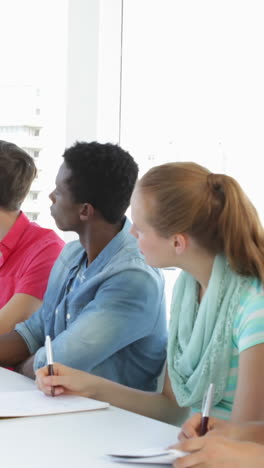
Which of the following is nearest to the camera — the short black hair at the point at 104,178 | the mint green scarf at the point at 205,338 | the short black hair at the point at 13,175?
the mint green scarf at the point at 205,338

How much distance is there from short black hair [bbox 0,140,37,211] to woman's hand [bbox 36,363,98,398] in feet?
3.94

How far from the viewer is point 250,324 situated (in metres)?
1.55

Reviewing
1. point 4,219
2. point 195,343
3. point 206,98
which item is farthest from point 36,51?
point 195,343

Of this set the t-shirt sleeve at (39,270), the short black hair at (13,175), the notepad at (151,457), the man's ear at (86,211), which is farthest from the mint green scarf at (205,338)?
the short black hair at (13,175)

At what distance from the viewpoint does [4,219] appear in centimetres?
279

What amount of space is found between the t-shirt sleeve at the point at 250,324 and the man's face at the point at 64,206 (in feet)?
2.60

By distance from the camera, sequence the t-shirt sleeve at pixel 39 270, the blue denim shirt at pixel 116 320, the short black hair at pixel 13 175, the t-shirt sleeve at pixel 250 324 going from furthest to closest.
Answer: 1. the short black hair at pixel 13 175
2. the t-shirt sleeve at pixel 39 270
3. the blue denim shirt at pixel 116 320
4. the t-shirt sleeve at pixel 250 324

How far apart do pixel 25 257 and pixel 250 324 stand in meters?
1.34

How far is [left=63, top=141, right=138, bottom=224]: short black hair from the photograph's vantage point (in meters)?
2.19

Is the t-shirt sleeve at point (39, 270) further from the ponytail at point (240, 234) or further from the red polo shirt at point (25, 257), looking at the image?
the ponytail at point (240, 234)

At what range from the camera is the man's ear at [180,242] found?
5.43 ft

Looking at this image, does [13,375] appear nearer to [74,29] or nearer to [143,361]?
[143,361]

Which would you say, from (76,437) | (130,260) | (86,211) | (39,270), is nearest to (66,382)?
(76,437)

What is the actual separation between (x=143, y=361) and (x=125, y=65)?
2.09m
